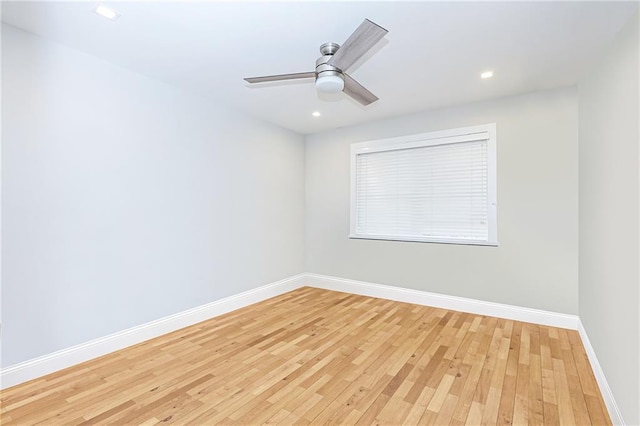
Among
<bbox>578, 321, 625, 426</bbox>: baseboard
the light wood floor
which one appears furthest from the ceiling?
the light wood floor

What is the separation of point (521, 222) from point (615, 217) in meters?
1.48

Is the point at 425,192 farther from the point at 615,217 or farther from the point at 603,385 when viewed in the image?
the point at 603,385

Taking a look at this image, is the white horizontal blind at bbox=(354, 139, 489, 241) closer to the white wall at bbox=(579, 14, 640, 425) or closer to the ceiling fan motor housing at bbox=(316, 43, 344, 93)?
the white wall at bbox=(579, 14, 640, 425)

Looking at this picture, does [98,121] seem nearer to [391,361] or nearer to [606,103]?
[391,361]

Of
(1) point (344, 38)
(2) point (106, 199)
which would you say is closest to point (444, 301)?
(1) point (344, 38)

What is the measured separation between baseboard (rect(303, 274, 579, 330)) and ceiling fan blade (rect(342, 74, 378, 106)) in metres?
2.64

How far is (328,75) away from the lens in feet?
6.77

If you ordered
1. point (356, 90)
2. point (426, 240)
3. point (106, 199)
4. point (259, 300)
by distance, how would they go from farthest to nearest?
point (259, 300)
point (426, 240)
point (106, 199)
point (356, 90)

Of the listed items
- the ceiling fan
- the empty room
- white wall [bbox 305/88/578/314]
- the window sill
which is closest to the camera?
the ceiling fan

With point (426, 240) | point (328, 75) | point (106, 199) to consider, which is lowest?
point (426, 240)

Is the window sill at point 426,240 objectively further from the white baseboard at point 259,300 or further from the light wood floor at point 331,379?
the light wood floor at point 331,379

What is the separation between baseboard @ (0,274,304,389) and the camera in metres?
2.14

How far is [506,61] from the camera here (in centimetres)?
257

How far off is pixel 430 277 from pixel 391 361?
1.70 metres
